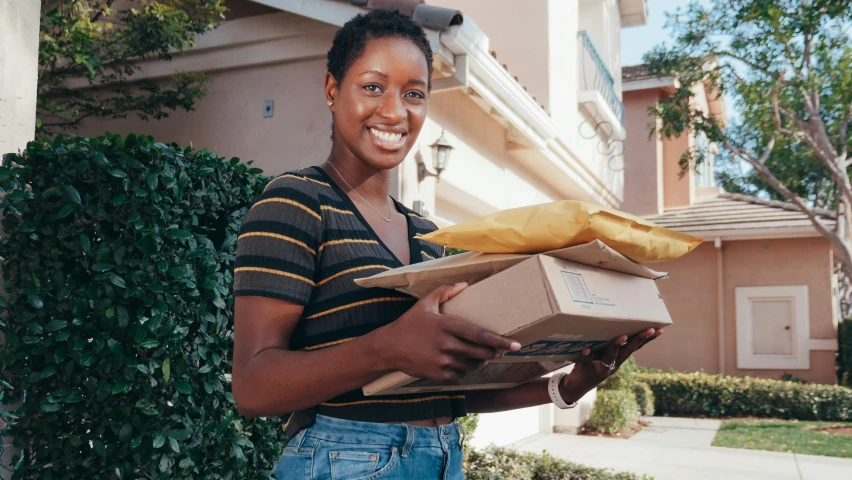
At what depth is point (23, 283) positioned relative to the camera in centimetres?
338

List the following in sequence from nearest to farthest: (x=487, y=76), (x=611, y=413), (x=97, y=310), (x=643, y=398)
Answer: (x=97, y=310)
(x=487, y=76)
(x=611, y=413)
(x=643, y=398)

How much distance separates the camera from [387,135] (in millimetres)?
1813

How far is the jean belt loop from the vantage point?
162cm

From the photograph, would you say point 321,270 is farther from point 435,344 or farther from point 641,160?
point 641,160

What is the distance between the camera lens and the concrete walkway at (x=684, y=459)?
827 cm

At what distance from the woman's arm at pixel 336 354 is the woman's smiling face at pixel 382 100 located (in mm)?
489

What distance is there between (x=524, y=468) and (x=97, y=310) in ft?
13.0

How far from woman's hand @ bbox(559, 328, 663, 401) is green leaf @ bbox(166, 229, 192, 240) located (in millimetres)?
2147

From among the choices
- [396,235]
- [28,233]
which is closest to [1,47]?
[28,233]

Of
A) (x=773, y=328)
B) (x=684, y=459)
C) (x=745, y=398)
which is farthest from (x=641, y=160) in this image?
(x=684, y=459)

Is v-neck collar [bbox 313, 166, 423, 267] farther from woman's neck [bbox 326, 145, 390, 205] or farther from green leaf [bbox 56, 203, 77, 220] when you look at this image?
green leaf [bbox 56, 203, 77, 220]

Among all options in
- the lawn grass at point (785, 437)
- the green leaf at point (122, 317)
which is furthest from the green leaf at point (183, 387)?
the lawn grass at point (785, 437)

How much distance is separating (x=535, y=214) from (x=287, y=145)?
5315mm

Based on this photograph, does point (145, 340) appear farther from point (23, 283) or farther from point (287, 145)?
point (287, 145)
